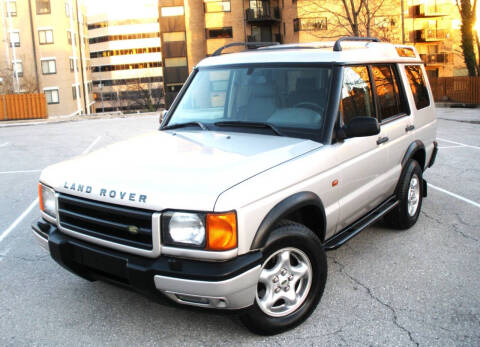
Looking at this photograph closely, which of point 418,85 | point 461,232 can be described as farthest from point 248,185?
point 418,85

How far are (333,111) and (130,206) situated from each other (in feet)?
6.06

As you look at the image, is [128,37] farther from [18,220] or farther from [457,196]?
[457,196]

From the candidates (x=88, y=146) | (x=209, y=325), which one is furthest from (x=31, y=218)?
(x=88, y=146)

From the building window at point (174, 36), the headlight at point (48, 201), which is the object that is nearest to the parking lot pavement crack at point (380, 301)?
the headlight at point (48, 201)

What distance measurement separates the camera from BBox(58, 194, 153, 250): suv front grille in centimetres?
309

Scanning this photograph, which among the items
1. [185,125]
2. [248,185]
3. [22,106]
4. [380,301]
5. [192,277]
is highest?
[22,106]

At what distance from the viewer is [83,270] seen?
350 cm

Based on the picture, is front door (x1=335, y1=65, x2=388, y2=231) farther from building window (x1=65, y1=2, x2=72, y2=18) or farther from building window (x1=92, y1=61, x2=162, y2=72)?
building window (x1=92, y1=61, x2=162, y2=72)

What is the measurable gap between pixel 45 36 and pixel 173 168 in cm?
5632

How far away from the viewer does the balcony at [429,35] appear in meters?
49.7

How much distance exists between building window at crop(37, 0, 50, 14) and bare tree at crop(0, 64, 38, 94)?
22.7ft

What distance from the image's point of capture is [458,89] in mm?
27438

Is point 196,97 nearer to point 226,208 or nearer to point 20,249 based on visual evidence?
point 226,208

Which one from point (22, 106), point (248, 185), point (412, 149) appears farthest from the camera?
point (22, 106)
